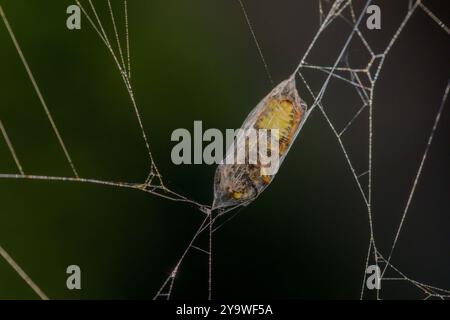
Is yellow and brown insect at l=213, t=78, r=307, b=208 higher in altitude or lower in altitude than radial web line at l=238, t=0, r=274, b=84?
lower

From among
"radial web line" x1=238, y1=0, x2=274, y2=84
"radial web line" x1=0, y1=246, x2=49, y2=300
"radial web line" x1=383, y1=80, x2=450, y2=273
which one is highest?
"radial web line" x1=238, y1=0, x2=274, y2=84

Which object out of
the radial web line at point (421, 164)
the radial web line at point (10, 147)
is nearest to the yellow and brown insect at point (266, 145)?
the radial web line at point (421, 164)

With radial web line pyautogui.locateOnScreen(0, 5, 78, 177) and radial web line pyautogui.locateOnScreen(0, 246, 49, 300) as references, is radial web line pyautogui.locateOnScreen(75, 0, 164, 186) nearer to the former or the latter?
radial web line pyautogui.locateOnScreen(0, 5, 78, 177)

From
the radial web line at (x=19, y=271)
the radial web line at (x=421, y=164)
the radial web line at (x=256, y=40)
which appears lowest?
the radial web line at (x=19, y=271)

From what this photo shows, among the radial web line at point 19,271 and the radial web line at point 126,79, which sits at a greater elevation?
the radial web line at point 126,79

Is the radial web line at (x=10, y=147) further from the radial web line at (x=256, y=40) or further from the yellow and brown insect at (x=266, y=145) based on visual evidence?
the radial web line at (x=256, y=40)

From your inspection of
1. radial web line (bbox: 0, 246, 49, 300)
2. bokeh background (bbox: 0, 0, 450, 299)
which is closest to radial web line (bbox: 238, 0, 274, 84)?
bokeh background (bbox: 0, 0, 450, 299)

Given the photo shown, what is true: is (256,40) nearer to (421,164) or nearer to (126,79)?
(126,79)
